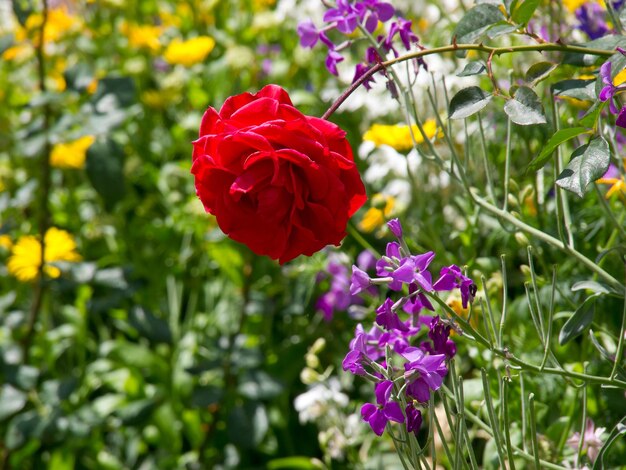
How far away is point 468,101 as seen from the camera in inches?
26.6

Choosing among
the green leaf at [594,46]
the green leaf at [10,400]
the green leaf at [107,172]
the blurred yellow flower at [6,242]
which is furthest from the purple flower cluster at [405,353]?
the blurred yellow flower at [6,242]

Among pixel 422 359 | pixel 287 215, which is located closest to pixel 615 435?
pixel 422 359

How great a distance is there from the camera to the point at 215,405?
1557mm

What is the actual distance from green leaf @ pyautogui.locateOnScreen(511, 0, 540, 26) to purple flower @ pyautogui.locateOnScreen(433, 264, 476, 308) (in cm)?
20

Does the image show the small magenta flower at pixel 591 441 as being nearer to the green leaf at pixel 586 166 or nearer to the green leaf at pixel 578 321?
the green leaf at pixel 578 321

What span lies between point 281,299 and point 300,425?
0.79 feet

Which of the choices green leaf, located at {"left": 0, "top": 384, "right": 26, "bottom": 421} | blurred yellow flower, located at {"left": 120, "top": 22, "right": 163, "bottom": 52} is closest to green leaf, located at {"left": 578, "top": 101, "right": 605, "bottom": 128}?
green leaf, located at {"left": 0, "top": 384, "right": 26, "bottom": 421}

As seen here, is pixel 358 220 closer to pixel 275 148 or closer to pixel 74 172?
pixel 74 172

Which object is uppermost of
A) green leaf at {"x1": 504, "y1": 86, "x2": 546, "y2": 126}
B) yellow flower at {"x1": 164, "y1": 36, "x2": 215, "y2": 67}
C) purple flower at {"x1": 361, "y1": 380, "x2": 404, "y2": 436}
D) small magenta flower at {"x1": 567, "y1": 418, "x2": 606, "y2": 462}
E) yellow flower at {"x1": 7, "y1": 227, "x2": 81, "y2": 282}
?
green leaf at {"x1": 504, "y1": 86, "x2": 546, "y2": 126}

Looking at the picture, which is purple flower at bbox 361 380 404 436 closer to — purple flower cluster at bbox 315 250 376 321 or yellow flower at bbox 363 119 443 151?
yellow flower at bbox 363 119 443 151

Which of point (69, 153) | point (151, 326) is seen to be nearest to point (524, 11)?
point (151, 326)

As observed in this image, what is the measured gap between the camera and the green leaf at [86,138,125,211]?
1.44 meters

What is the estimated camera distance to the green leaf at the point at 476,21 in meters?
0.71

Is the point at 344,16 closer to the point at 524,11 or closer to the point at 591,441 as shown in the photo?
the point at 524,11
